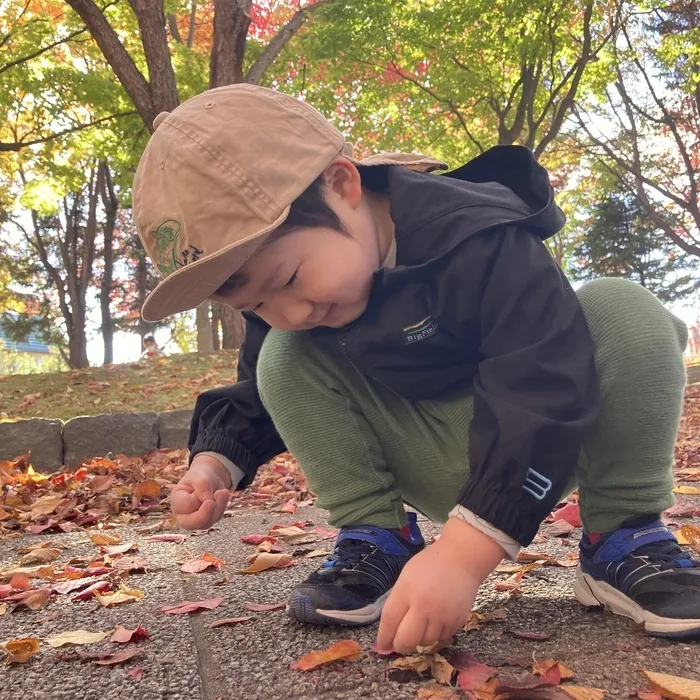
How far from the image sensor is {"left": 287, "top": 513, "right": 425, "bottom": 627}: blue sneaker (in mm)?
1346

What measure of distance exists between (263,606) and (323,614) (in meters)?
0.23

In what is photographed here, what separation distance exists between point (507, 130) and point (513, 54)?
57.8 inches

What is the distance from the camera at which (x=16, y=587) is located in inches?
72.6

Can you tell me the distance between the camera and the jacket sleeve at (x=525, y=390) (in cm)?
110

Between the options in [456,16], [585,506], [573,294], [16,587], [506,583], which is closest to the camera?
[573,294]

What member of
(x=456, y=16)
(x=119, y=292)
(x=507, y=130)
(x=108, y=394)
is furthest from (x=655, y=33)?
(x=119, y=292)

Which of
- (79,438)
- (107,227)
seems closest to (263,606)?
(79,438)

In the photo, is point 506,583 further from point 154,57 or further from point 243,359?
point 154,57

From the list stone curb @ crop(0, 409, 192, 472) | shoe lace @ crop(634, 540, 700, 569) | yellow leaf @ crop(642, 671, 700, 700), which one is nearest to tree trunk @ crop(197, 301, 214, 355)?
stone curb @ crop(0, 409, 192, 472)

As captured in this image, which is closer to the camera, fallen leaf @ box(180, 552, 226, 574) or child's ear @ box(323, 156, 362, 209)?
child's ear @ box(323, 156, 362, 209)

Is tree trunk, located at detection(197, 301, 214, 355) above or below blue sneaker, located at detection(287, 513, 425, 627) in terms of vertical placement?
above

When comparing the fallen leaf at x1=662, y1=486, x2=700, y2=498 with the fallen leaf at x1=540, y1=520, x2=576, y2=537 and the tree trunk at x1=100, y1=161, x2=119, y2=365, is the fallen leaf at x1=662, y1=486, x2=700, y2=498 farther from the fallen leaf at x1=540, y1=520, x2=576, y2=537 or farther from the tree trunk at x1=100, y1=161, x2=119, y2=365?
the tree trunk at x1=100, y1=161, x2=119, y2=365

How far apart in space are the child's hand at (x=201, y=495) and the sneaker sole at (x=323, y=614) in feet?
0.84

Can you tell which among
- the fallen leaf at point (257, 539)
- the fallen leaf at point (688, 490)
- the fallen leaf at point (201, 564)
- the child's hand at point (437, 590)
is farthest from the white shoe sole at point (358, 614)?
the fallen leaf at point (688, 490)
